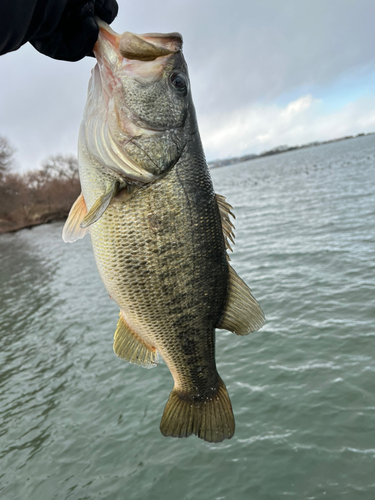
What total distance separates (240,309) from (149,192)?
0.98m

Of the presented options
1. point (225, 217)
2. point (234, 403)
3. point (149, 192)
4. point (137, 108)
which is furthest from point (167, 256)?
point (234, 403)

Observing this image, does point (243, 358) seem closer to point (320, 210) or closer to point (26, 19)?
point (26, 19)

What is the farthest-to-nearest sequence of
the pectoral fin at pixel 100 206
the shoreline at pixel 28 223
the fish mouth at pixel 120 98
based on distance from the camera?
the shoreline at pixel 28 223 → the fish mouth at pixel 120 98 → the pectoral fin at pixel 100 206

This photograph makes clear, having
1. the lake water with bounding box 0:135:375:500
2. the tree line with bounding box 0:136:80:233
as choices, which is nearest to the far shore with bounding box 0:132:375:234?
the tree line with bounding box 0:136:80:233

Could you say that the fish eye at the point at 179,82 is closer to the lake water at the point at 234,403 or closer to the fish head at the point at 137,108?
the fish head at the point at 137,108

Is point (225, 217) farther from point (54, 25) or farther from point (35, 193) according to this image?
point (35, 193)

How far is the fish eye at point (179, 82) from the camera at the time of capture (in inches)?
84.4

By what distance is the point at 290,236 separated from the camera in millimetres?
15055

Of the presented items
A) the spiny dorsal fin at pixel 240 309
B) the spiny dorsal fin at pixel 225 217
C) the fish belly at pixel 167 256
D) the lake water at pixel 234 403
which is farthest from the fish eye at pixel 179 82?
the lake water at pixel 234 403

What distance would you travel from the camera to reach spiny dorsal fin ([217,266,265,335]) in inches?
95.2

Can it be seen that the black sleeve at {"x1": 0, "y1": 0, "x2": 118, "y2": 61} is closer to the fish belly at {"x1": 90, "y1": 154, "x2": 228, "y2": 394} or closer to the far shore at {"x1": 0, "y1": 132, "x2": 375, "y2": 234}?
the fish belly at {"x1": 90, "y1": 154, "x2": 228, "y2": 394}

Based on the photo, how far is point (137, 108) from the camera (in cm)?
208

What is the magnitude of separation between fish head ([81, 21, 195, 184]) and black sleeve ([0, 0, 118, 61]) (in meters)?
0.14

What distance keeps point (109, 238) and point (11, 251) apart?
31.0 m
